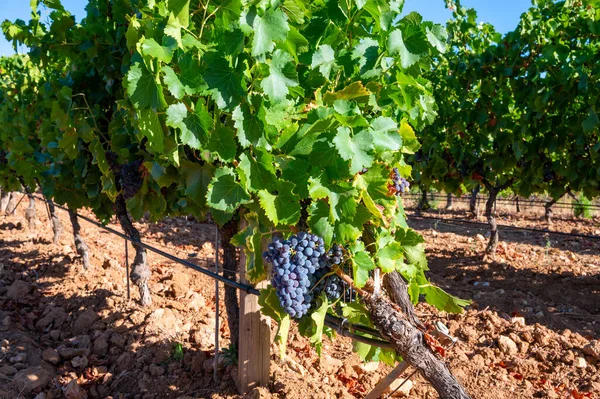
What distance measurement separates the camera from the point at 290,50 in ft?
4.84

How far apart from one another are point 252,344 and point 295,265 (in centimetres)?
111

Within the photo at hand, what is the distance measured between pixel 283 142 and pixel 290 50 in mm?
268

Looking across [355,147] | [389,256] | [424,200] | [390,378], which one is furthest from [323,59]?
[424,200]

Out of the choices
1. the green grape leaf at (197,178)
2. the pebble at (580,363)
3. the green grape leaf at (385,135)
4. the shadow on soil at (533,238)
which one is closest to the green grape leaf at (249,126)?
the green grape leaf at (385,135)

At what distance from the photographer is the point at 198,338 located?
11.5 ft

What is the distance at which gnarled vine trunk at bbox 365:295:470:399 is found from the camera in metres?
1.73

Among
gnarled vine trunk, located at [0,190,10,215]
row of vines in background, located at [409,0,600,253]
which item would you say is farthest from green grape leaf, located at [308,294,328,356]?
gnarled vine trunk, located at [0,190,10,215]

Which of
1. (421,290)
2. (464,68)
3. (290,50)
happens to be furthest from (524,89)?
(290,50)

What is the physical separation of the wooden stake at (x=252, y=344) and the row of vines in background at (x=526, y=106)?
3.83m

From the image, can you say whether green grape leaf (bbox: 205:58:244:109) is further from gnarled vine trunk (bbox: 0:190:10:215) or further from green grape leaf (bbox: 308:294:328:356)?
gnarled vine trunk (bbox: 0:190:10:215)

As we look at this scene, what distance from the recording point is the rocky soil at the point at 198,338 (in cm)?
299

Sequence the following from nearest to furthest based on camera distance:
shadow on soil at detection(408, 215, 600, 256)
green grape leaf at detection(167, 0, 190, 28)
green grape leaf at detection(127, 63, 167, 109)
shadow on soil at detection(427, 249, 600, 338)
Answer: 1. green grape leaf at detection(167, 0, 190, 28)
2. green grape leaf at detection(127, 63, 167, 109)
3. shadow on soil at detection(427, 249, 600, 338)
4. shadow on soil at detection(408, 215, 600, 256)

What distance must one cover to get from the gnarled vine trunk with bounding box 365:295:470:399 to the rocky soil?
3.19ft

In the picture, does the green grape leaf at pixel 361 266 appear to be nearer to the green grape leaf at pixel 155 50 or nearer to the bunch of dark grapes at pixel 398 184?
the bunch of dark grapes at pixel 398 184
